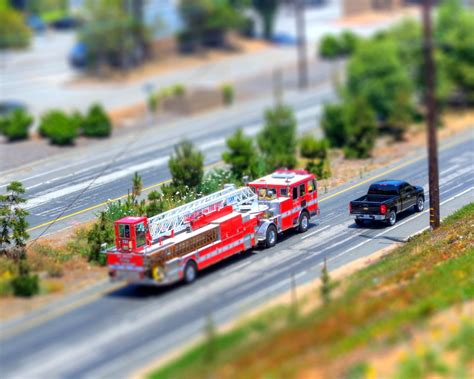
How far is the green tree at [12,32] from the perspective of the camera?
322ft

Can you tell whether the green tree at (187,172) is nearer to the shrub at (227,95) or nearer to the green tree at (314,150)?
the green tree at (314,150)

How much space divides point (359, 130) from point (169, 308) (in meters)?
34.2

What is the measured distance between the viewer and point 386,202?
153 ft

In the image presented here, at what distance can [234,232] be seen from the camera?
136 ft

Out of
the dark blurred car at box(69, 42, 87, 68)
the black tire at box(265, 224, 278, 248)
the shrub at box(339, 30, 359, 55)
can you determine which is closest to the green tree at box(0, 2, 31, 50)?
the dark blurred car at box(69, 42, 87, 68)

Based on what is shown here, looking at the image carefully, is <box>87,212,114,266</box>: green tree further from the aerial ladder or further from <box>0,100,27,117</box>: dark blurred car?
<box>0,100,27,117</box>: dark blurred car

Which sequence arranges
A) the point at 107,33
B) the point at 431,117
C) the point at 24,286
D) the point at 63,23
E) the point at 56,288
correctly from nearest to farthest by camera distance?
the point at 24,286 → the point at 56,288 → the point at 431,117 → the point at 107,33 → the point at 63,23

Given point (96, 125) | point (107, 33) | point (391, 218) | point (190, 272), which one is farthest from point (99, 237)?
point (107, 33)

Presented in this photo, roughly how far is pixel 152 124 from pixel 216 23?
121ft

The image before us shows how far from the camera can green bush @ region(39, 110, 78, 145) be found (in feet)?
230

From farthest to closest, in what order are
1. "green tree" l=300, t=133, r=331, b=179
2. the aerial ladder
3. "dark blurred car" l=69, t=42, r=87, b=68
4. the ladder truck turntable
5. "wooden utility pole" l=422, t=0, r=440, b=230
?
"dark blurred car" l=69, t=42, r=87, b=68 < "green tree" l=300, t=133, r=331, b=179 < "wooden utility pole" l=422, t=0, r=440, b=230 < the aerial ladder < the ladder truck turntable

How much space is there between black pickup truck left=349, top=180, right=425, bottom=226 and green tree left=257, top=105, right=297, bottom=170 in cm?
1046

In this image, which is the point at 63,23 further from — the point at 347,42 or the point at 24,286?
the point at 24,286

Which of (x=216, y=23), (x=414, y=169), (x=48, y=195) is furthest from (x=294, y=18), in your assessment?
(x=48, y=195)
